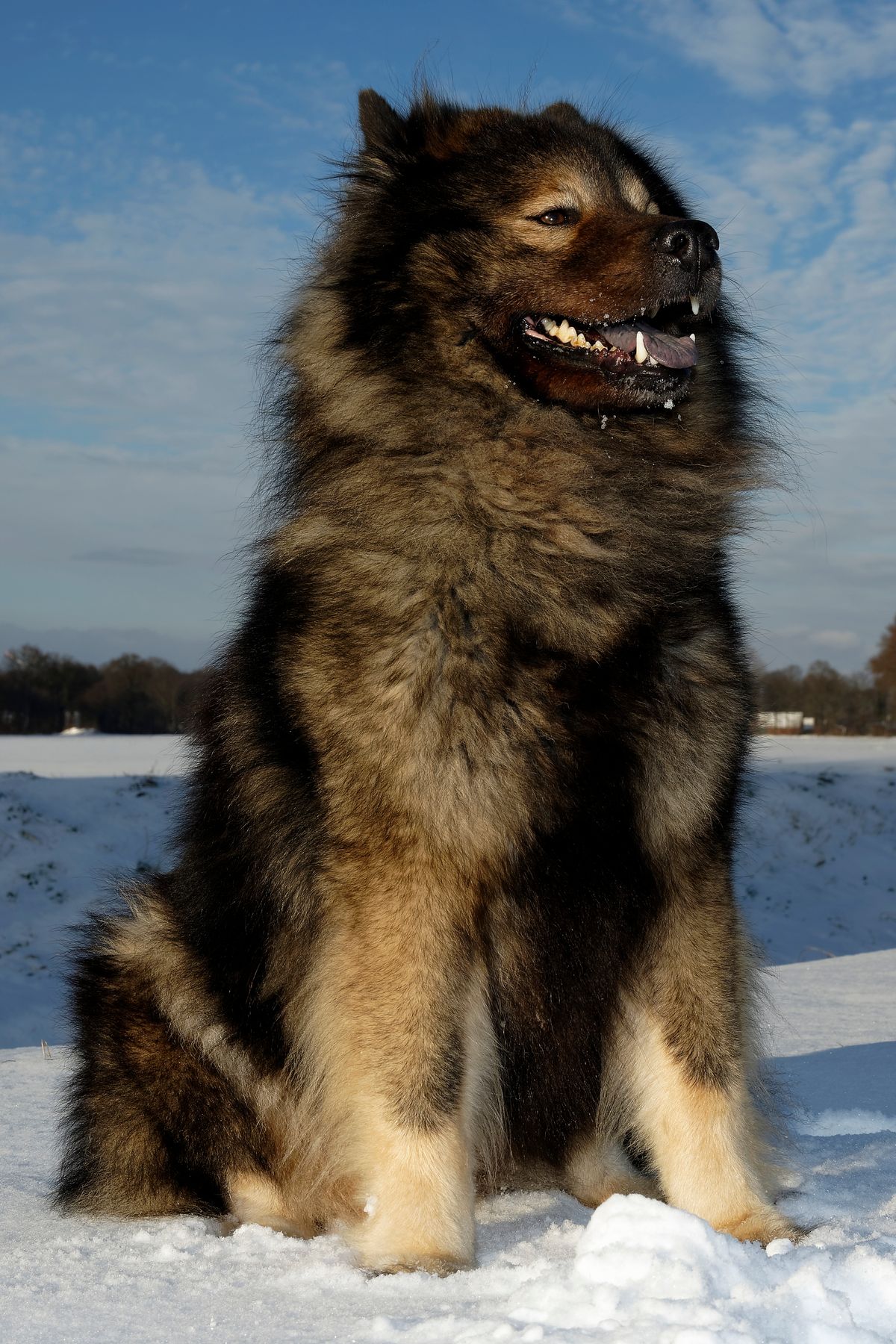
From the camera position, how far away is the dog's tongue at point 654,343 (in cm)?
264

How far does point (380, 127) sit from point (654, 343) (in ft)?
3.03

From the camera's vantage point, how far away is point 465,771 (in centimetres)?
228

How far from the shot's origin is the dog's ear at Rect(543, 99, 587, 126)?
117 inches

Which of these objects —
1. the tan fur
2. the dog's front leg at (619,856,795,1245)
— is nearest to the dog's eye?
the dog's front leg at (619,856,795,1245)

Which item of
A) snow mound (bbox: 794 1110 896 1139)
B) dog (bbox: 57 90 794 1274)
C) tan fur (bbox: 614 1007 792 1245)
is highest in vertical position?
dog (bbox: 57 90 794 1274)

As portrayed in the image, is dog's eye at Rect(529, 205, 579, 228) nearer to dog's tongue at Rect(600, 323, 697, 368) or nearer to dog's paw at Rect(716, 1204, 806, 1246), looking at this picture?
dog's tongue at Rect(600, 323, 697, 368)

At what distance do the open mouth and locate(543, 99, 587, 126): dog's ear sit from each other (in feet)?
2.12

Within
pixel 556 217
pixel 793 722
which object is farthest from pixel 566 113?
pixel 793 722

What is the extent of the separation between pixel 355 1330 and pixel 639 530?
1659mm

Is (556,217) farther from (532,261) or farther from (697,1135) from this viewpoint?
(697,1135)

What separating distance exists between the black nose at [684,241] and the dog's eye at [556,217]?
0.26m

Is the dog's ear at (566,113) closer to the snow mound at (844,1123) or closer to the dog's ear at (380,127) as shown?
the dog's ear at (380,127)

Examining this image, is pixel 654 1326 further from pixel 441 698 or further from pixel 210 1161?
pixel 210 1161

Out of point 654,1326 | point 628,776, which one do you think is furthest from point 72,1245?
point 628,776
